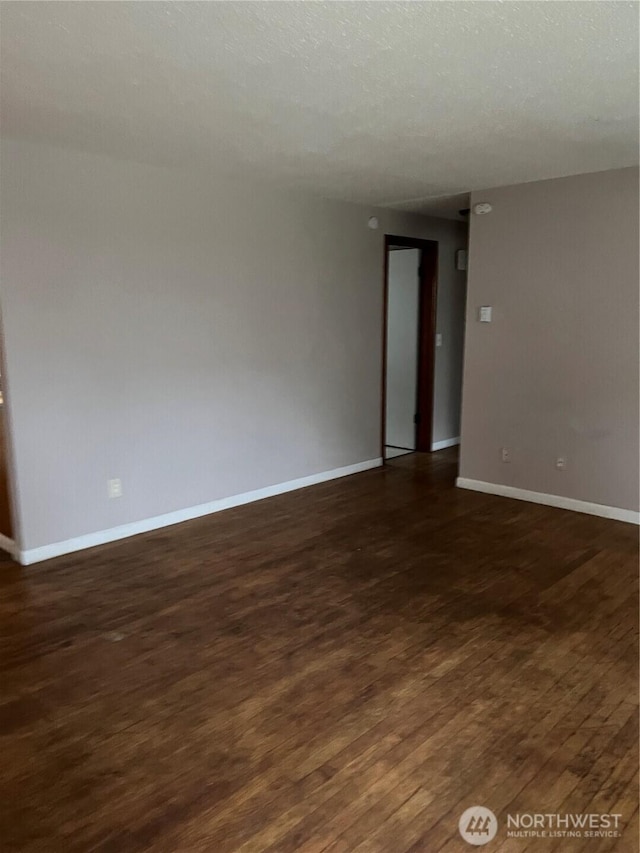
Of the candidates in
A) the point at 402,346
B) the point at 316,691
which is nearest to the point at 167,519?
the point at 316,691

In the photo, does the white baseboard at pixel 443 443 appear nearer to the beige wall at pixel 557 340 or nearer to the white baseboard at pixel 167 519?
the white baseboard at pixel 167 519

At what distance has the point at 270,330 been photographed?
4.86m

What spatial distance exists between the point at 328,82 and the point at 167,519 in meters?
2.91

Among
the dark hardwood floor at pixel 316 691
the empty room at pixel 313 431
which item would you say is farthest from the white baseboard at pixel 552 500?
the dark hardwood floor at pixel 316 691

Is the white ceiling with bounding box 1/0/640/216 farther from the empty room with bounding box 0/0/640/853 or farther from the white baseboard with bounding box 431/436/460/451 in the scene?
the white baseboard with bounding box 431/436/460/451

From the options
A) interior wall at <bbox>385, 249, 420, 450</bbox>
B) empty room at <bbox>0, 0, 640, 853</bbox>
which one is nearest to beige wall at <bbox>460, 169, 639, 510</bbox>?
empty room at <bbox>0, 0, 640, 853</bbox>

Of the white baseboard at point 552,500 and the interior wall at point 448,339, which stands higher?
the interior wall at point 448,339

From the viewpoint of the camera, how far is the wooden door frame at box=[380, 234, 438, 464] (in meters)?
6.03

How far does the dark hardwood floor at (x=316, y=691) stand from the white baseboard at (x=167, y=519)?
101 mm

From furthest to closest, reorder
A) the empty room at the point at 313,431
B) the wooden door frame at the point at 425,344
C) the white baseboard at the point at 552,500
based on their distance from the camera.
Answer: the wooden door frame at the point at 425,344
the white baseboard at the point at 552,500
the empty room at the point at 313,431

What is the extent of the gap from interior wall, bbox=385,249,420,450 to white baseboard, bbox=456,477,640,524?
1470mm

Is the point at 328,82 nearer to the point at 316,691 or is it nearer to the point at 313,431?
the point at 316,691

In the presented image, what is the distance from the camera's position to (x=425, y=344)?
20.8 ft

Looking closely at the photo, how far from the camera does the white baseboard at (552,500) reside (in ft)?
14.3
